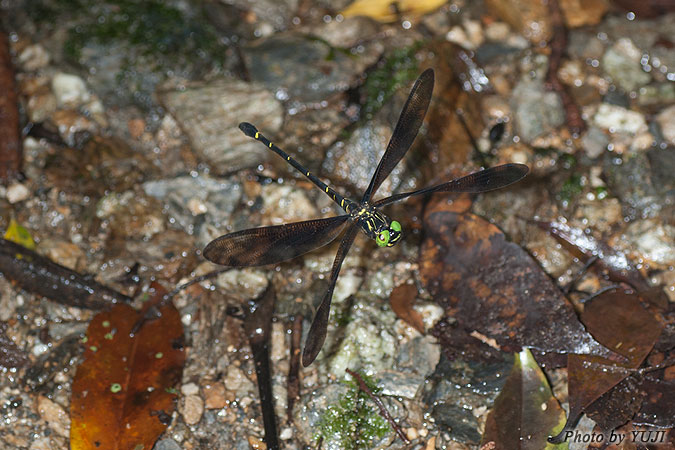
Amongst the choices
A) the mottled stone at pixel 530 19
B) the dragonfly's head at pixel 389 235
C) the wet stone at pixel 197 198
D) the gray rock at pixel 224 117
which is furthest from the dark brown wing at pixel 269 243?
the mottled stone at pixel 530 19

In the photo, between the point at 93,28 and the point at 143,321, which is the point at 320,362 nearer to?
the point at 143,321

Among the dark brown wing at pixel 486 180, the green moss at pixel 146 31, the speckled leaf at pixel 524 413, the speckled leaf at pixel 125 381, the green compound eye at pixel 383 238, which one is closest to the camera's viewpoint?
the speckled leaf at pixel 524 413

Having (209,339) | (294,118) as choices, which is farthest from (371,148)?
(209,339)

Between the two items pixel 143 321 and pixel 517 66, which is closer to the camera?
pixel 143 321

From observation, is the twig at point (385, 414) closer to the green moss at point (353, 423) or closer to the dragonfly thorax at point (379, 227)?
the green moss at point (353, 423)

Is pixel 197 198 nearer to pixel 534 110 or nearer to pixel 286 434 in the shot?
pixel 286 434

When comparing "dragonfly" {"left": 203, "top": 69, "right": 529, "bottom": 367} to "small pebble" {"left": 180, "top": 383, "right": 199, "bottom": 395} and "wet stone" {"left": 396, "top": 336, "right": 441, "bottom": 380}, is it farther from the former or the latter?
"small pebble" {"left": 180, "top": 383, "right": 199, "bottom": 395}
